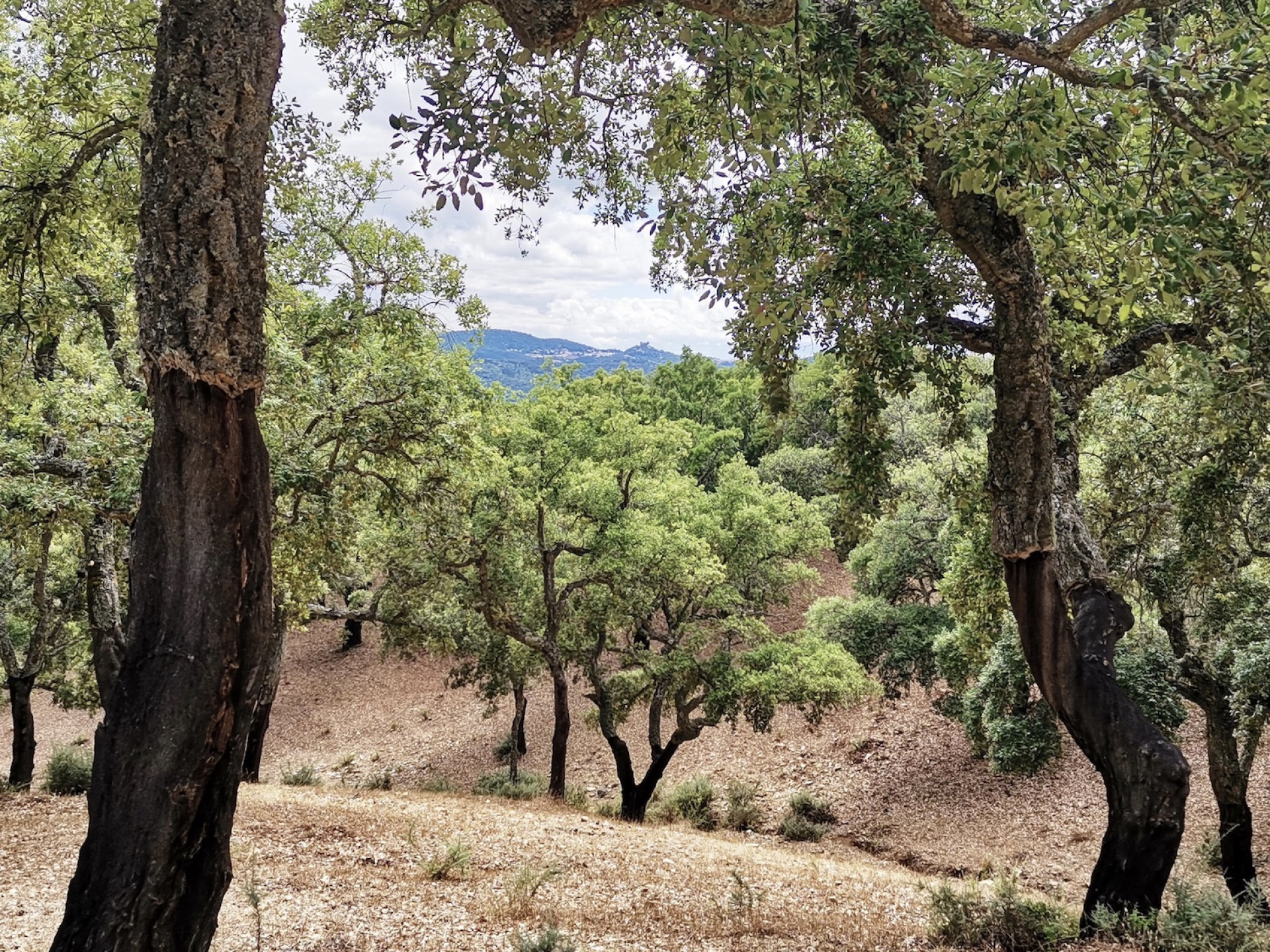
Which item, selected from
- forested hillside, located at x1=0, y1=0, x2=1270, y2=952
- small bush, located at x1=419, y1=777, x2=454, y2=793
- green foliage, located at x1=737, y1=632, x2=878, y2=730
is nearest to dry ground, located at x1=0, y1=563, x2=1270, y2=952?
forested hillside, located at x1=0, y1=0, x2=1270, y2=952

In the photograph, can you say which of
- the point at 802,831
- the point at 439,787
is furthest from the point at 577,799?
the point at 802,831

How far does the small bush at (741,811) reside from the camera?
55.7 ft

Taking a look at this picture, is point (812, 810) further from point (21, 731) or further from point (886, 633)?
point (21, 731)

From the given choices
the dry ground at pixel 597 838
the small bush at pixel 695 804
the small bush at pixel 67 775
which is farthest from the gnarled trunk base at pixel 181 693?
the small bush at pixel 695 804

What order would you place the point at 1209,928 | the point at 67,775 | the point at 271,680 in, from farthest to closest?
the point at 67,775
the point at 271,680
the point at 1209,928

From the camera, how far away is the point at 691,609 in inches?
650

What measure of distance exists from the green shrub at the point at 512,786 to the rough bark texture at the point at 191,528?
46.0 feet

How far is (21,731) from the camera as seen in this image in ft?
46.2

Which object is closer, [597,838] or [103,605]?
[103,605]

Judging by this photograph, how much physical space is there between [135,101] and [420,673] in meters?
26.5

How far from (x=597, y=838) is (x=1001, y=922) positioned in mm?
6194

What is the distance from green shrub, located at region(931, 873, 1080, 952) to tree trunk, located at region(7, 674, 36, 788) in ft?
47.8

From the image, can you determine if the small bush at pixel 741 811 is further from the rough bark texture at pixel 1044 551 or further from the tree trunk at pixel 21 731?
the tree trunk at pixel 21 731

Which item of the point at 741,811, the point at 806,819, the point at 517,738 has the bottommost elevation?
the point at 806,819
